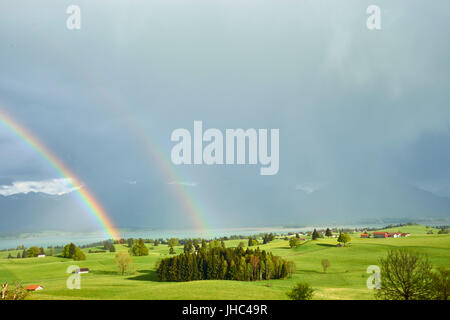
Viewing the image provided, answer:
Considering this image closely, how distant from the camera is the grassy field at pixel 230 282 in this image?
186 feet

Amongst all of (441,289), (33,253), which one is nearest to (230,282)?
(441,289)

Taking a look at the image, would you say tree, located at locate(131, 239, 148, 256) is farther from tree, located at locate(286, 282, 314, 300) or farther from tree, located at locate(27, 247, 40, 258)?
tree, located at locate(286, 282, 314, 300)

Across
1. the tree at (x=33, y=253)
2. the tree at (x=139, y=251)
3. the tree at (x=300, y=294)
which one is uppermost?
the tree at (x=300, y=294)

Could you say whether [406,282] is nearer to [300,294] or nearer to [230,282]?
[300,294]

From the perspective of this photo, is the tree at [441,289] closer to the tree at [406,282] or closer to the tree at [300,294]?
the tree at [406,282]

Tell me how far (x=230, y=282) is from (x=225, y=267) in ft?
52.1

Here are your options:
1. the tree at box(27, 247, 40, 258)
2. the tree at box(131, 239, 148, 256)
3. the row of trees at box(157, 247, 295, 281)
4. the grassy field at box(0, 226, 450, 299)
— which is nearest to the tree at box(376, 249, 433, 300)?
the grassy field at box(0, 226, 450, 299)

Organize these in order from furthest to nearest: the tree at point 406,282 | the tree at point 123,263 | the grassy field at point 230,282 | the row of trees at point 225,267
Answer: the tree at point 123,263 < the row of trees at point 225,267 < the grassy field at point 230,282 < the tree at point 406,282

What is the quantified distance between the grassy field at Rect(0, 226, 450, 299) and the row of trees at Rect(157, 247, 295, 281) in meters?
4.15

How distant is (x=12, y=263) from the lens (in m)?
123

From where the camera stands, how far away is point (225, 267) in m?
88.9

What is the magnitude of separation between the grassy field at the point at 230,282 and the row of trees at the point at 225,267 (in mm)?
4148

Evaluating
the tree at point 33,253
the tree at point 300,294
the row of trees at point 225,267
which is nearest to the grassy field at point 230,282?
the tree at point 300,294
